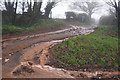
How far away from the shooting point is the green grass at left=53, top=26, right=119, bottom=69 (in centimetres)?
797

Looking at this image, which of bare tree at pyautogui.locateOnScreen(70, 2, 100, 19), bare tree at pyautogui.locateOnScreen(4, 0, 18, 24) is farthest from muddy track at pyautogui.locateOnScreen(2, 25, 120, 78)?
bare tree at pyautogui.locateOnScreen(70, 2, 100, 19)

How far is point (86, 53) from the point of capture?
29.2 ft

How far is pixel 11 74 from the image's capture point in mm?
6316

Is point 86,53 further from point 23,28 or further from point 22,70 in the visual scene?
point 23,28

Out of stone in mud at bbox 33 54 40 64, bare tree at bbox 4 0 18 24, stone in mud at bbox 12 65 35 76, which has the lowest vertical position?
stone in mud at bbox 12 65 35 76

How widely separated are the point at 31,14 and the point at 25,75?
11211 millimetres

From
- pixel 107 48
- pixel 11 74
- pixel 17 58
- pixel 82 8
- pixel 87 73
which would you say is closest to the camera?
pixel 11 74

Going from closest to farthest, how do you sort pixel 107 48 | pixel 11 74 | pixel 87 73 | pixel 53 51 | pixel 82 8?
pixel 11 74 → pixel 87 73 → pixel 53 51 → pixel 107 48 → pixel 82 8

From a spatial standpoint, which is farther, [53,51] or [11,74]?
[53,51]

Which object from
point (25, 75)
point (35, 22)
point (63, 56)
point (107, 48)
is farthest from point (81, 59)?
point (35, 22)

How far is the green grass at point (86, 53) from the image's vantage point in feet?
26.1

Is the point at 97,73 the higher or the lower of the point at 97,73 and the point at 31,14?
the lower

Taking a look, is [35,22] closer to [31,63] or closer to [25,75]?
[31,63]

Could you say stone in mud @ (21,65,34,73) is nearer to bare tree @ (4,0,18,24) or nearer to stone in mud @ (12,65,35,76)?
stone in mud @ (12,65,35,76)
